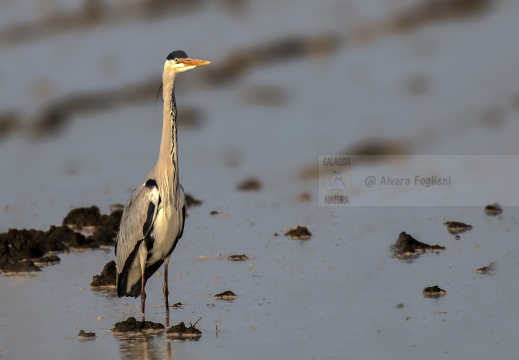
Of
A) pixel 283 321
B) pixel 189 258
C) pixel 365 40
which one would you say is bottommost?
pixel 283 321

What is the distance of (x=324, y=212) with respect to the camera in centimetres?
1534

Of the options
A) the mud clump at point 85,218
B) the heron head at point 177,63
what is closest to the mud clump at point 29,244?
the mud clump at point 85,218

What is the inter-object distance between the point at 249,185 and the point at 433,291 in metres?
6.32

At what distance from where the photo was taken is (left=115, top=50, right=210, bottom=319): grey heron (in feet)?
36.7

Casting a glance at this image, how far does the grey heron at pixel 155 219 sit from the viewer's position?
1117 centimetres

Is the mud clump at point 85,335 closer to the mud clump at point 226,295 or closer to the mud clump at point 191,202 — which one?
the mud clump at point 226,295

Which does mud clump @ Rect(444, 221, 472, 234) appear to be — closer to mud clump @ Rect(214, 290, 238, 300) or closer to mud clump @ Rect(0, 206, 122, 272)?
mud clump @ Rect(214, 290, 238, 300)

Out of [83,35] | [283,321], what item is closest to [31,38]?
[83,35]

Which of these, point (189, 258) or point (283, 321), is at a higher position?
point (189, 258)

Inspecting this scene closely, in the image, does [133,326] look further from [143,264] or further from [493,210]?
[493,210]

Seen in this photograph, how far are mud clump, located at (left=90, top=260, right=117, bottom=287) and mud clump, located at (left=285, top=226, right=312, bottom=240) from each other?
244 cm

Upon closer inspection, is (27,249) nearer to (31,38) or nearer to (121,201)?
(121,201)

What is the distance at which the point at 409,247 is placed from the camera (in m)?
12.8

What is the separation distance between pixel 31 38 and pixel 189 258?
1316 cm
